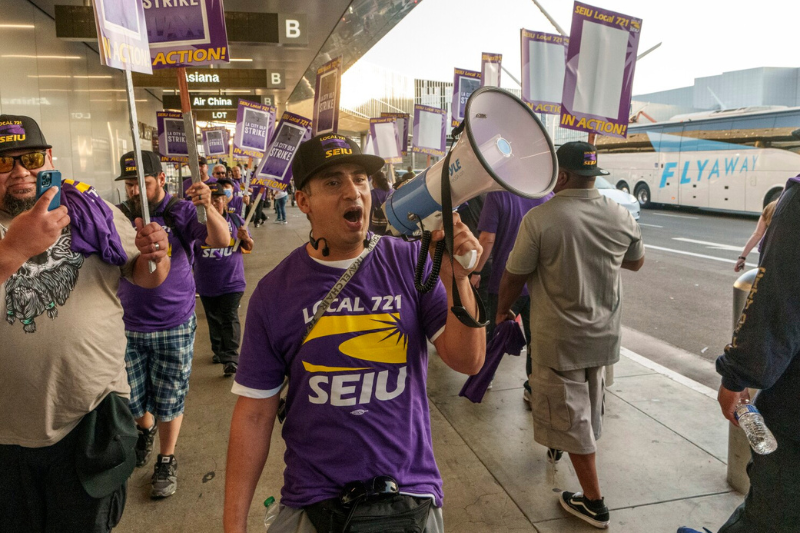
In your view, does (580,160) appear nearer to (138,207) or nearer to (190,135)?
(190,135)

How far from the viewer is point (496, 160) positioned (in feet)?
4.78

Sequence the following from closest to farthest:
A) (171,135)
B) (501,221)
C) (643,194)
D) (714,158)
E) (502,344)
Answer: (502,344)
(501,221)
(171,135)
(714,158)
(643,194)

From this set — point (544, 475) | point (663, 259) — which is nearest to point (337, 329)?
point (544, 475)

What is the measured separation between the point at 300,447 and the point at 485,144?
992 mm

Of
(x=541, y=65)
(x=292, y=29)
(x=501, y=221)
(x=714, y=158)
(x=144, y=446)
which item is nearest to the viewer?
(x=144, y=446)

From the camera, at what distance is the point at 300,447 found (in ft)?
5.26

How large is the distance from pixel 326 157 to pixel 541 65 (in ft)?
20.0

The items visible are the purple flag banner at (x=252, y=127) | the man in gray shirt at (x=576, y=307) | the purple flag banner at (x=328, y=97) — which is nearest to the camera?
the man in gray shirt at (x=576, y=307)

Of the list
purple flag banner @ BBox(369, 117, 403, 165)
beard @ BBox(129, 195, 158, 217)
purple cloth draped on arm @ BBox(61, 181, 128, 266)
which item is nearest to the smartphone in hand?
purple cloth draped on arm @ BBox(61, 181, 128, 266)

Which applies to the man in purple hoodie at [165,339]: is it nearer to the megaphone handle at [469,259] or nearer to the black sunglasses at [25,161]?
the black sunglasses at [25,161]

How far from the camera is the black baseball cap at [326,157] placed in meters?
1.65

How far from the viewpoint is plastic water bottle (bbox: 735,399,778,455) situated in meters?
1.68

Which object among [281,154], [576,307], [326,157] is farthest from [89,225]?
[281,154]

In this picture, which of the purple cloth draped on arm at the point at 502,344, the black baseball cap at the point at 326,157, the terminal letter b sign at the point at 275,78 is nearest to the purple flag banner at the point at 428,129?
the terminal letter b sign at the point at 275,78
